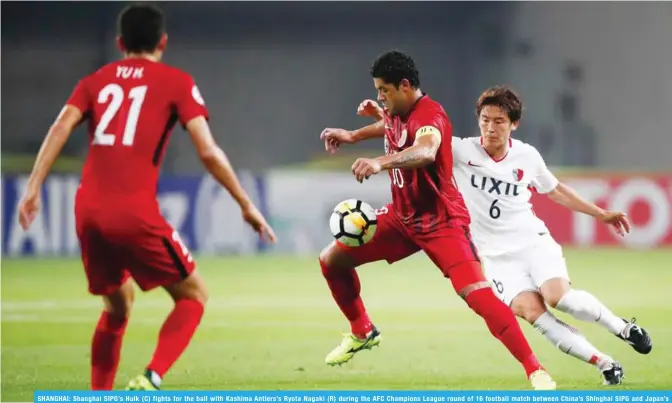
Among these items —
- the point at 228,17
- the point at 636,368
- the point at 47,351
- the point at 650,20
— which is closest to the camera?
the point at 636,368

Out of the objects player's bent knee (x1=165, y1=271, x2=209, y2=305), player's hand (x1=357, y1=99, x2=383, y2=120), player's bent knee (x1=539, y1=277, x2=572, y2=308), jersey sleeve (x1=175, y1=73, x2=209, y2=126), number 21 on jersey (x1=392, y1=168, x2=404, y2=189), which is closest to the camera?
A: jersey sleeve (x1=175, y1=73, x2=209, y2=126)

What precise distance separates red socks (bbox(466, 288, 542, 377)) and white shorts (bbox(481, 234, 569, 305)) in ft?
2.22

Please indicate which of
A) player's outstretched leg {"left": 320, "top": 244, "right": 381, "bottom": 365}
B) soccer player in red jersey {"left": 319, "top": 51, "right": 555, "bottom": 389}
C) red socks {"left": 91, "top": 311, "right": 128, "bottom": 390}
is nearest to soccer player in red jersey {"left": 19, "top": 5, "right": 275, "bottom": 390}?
red socks {"left": 91, "top": 311, "right": 128, "bottom": 390}

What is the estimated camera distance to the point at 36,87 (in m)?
24.6

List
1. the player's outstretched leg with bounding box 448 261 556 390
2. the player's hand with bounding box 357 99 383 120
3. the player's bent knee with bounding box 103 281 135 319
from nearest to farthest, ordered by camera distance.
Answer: the player's bent knee with bounding box 103 281 135 319, the player's outstretched leg with bounding box 448 261 556 390, the player's hand with bounding box 357 99 383 120

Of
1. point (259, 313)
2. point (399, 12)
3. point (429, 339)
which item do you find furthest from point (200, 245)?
point (399, 12)

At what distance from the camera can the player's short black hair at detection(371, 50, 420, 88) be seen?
21.2 feet

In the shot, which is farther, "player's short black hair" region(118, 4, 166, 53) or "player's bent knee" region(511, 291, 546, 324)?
"player's bent knee" region(511, 291, 546, 324)

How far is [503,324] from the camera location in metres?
6.34

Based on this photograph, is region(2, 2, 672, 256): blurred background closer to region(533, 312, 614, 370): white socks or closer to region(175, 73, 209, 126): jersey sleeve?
region(533, 312, 614, 370): white socks

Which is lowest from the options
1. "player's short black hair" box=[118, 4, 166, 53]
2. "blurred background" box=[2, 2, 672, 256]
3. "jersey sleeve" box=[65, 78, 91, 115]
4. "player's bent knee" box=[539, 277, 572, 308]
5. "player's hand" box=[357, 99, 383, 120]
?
"blurred background" box=[2, 2, 672, 256]

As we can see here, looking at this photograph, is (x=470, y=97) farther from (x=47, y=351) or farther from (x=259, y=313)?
(x=47, y=351)

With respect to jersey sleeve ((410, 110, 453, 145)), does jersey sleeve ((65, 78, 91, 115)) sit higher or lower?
higher

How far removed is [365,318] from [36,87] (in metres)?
18.5
